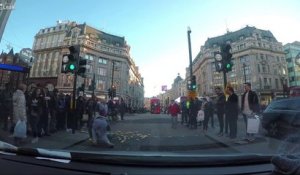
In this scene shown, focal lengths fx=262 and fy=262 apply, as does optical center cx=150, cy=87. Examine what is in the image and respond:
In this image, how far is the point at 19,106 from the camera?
4.84ft

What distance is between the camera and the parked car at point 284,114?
133 centimetres

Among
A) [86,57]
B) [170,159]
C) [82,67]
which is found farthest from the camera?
[86,57]

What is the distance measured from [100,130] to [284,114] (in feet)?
3.81

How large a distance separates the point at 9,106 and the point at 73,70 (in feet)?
1.57

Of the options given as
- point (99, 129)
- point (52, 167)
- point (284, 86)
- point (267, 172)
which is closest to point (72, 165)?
point (52, 167)

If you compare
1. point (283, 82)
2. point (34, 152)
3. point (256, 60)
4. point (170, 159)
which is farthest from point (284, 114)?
point (34, 152)

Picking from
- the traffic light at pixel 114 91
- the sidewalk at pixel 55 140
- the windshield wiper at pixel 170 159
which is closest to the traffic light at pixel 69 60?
the traffic light at pixel 114 91

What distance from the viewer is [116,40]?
1637 millimetres

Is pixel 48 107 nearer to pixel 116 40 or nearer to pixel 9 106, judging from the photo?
pixel 9 106

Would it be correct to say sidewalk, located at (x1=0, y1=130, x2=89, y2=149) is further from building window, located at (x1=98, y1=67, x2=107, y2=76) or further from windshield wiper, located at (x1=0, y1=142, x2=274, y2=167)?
building window, located at (x1=98, y1=67, x2=107, y2=76)

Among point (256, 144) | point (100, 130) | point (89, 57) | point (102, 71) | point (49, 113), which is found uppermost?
point (89, 57)

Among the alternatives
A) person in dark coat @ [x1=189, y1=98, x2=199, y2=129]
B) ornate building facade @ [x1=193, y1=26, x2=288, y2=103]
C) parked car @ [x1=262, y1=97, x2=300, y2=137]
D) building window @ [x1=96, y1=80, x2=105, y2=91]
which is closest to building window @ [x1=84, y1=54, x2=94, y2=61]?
building window @ [x1=96, y1=80, x2=105, y2=91]

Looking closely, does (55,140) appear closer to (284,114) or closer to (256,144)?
(256,144)

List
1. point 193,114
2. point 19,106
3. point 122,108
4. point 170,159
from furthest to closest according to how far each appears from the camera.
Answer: point 193,114, point 122,108, point 19,106, point 170,159
